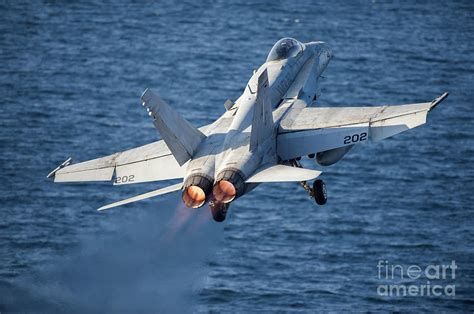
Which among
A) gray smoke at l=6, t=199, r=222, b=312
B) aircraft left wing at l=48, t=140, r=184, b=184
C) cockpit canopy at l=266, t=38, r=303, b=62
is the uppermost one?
cockpit canopy at l=266, t=38, r=303, b=62

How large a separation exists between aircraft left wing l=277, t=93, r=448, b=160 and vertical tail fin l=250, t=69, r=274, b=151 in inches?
55.6

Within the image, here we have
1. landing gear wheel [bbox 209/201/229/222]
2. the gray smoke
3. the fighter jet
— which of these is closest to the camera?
the fighter jet

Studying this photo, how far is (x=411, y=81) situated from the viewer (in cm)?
15288

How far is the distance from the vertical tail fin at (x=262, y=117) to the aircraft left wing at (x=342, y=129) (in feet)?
4.63

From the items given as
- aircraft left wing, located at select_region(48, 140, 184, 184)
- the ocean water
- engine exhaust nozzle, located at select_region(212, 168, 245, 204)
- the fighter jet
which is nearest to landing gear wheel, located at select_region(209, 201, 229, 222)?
the fighter jet

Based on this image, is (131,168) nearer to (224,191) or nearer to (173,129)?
(173,129)

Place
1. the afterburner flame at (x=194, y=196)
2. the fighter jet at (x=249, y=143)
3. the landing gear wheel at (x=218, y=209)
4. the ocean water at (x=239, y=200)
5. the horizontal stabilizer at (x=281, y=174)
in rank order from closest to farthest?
the horizontal stabilizer at (x=281, y=174) < the fighter jet at (x=249, y=143) < the afterburner flame at (x=194, y=196) < the landing gear wheel at (x=218, y=209) < the ocean water at (x=239, y=200)

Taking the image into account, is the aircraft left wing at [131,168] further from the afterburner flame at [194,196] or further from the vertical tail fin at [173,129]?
the afterburner flame at [194,196]

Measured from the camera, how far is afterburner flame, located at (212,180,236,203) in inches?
2467

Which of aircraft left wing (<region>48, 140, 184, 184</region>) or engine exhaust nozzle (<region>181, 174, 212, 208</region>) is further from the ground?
aircraft left wing (<region>48, 140, 184, 184</region>)

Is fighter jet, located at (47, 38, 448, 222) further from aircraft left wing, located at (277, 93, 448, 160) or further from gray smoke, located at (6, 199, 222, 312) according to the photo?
gray smoke, located at (6, 199, 222, 312)

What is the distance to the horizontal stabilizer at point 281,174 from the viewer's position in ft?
198

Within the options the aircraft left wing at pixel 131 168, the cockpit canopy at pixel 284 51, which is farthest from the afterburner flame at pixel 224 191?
the cockpit canopy at pixel 284 51

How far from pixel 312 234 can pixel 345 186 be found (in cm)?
868
